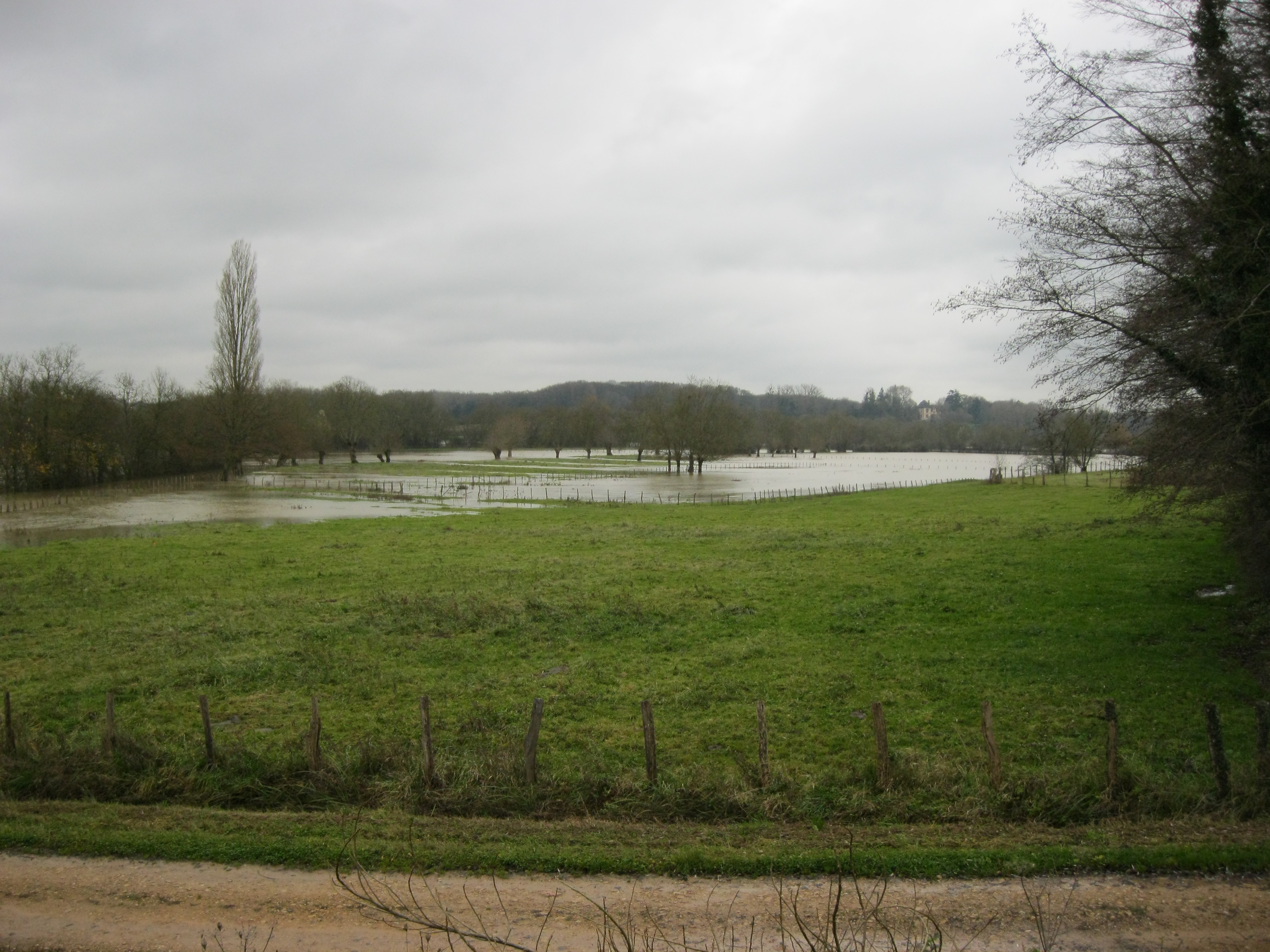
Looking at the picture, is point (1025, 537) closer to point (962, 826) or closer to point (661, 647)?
point (661, 647)

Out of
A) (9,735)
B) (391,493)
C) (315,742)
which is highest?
(391,493)

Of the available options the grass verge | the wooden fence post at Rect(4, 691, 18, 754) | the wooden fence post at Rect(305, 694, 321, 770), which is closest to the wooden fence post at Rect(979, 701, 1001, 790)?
the grass verge

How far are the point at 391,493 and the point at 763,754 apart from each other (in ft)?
205

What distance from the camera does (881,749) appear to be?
35.1 ft

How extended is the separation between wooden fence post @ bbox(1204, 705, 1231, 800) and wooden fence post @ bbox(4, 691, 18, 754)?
51.7 feet

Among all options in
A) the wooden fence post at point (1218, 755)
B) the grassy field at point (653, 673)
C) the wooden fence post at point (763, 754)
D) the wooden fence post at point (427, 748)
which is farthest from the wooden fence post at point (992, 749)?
the wooden fence post at point (427, 748)

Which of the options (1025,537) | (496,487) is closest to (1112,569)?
(1025,537)

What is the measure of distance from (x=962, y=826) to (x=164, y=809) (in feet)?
31.7

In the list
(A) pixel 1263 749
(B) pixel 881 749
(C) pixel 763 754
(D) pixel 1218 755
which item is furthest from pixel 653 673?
(A) pixel 1263 749

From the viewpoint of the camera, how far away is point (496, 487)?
76.5m

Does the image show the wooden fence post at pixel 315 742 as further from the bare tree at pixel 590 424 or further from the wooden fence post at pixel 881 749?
the bare tree at pixel 590 424

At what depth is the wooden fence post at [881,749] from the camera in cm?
1057

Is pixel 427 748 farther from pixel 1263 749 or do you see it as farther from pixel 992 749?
pixel 1263 749

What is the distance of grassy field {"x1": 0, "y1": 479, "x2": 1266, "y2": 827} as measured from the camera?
10742mm
